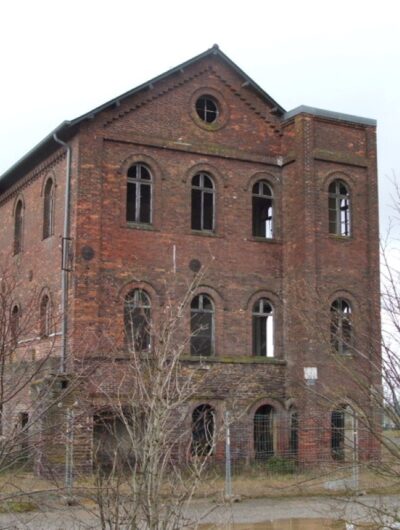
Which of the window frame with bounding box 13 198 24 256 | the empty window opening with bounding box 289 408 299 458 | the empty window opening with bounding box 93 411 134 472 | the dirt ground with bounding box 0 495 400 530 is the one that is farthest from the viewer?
the window frame with bounding box 13 198 24 256

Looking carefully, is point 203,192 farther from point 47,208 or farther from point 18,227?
point 18,227

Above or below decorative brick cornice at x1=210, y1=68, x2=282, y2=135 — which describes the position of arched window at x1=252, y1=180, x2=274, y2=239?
below

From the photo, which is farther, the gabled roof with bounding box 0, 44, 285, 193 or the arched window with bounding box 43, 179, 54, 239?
the arched window with bounding box 43, 179, 54, 239

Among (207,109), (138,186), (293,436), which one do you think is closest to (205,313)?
(138,186)

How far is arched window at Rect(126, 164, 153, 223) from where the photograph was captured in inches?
912

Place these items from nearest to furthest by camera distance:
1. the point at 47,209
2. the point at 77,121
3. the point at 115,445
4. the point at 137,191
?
the point at 115,445 < the point at 77,121 < the point at 137,191 < the point at 47,209

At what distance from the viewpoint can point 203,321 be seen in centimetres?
2366

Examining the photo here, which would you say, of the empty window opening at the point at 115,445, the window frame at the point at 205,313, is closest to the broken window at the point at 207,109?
the window frame at the point at 205,313

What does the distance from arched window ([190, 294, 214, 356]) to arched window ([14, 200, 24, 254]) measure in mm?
6797

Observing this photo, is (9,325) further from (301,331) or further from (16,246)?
(16,246)

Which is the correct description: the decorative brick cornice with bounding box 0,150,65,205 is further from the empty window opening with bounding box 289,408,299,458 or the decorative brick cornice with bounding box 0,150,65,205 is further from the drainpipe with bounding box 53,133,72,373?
the empty window opening with bounding box 289,408,299,458

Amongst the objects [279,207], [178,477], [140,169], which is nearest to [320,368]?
[279,207]

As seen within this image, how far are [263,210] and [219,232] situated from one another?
2654mm

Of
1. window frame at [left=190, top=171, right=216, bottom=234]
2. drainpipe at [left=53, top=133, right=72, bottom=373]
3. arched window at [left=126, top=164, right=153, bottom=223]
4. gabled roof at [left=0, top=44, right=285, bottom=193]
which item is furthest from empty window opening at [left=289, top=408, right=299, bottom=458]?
gabled roof at [left=0, top=44, right=285, bottom=193]
